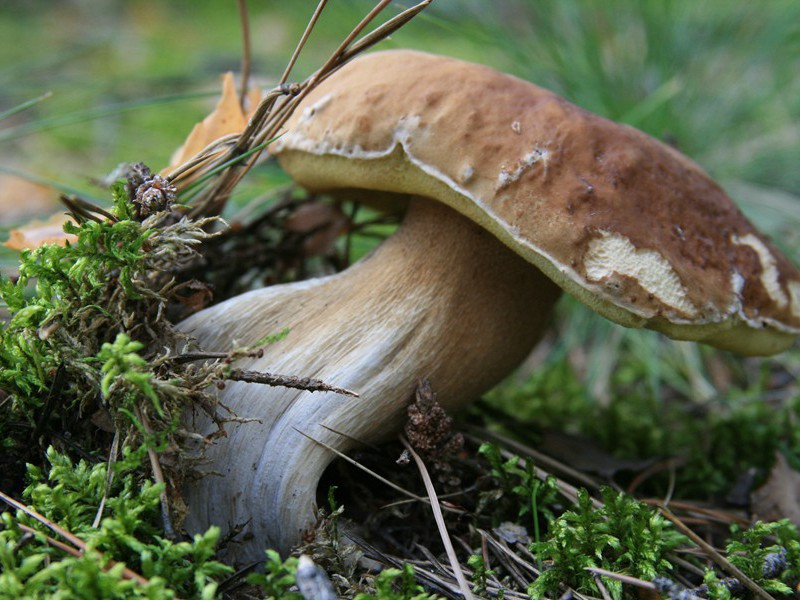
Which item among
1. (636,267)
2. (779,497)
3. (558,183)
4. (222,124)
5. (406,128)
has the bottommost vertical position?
(779,497)

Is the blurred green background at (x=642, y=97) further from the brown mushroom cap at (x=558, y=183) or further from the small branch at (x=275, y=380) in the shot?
the small branch at (x=275, y=380)

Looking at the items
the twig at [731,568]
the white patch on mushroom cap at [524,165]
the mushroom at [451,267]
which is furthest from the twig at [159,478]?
the twig at [731,568]

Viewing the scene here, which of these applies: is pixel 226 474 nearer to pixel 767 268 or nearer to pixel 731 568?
pixel 731 568

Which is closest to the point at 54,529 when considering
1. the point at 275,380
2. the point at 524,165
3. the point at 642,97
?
the point at 275,380

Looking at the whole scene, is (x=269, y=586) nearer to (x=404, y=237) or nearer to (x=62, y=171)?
(x=404, y=237)

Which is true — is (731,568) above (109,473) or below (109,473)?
below

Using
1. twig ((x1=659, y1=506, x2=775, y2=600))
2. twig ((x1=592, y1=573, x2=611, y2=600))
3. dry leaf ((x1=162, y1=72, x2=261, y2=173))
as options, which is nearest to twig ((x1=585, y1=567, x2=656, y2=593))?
twig ((x1=592, y1=573, x2=611, y2=600))

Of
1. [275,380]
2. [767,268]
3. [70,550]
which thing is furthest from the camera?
[767,268]
